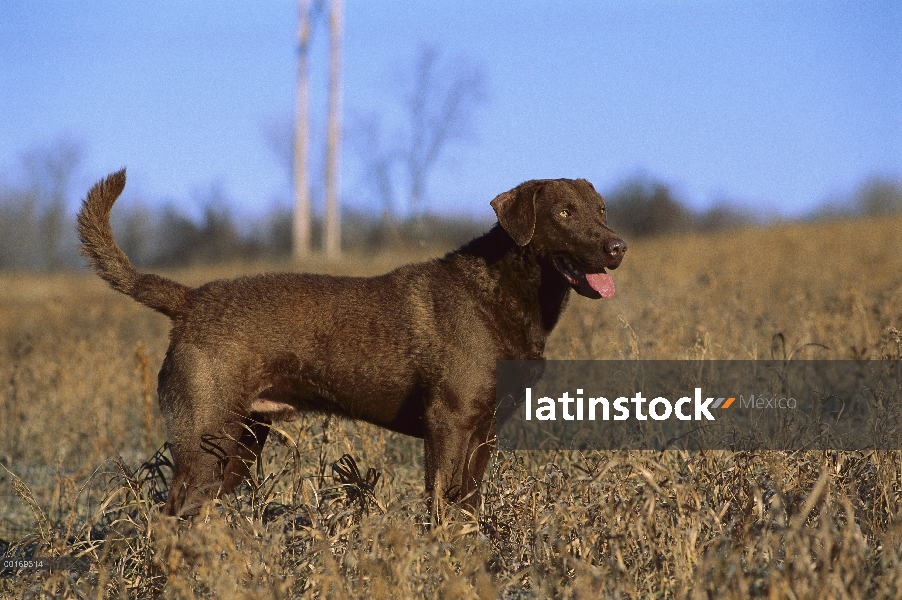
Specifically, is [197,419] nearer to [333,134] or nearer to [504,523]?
[504,523]

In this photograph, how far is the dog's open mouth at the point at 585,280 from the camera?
12.9ft

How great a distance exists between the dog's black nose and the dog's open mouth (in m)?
0.13

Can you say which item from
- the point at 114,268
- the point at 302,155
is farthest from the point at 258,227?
the point at 114,268

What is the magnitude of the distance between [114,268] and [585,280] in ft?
7.40

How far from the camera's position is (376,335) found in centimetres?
395

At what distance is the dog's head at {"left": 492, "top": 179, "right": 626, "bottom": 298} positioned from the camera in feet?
12.9

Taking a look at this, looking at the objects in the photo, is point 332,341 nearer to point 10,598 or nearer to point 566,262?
point 566,262

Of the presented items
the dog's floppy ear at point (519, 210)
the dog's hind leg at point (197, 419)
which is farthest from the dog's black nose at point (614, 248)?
the dog's hind leg at point (197, 419)

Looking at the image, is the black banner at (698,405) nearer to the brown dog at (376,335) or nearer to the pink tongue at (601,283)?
the brown dog at (376,335)

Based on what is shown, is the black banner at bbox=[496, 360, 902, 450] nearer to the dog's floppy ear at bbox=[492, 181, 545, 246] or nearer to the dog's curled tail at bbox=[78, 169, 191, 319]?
the dog's floppy ear at bbox=[492, 181, 545, 246]

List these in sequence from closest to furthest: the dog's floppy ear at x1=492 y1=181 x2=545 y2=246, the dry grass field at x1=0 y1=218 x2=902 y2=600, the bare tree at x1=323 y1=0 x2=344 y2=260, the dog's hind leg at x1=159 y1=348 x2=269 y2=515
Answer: the dry grass field at x1=0 y1=218 x2=902 y2=600 → the dog's hind leg at x1=159 y1=348 x2=269 y2=515 → the dog's floppy ear at x1=492 y1=181 x2=545 y2=246 → the bare tree at x1=323 y1=0 x2=344 y2=260

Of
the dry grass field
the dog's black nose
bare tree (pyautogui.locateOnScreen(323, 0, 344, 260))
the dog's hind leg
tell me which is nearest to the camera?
the dry grass field

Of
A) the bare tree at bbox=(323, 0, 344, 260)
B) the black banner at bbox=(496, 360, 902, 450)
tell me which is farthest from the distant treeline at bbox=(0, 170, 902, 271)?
the black banner at bbox=(496, 360, 902, 450)

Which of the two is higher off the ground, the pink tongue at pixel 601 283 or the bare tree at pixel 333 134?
the bare tree at pixel 333 134
